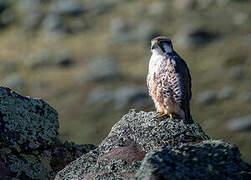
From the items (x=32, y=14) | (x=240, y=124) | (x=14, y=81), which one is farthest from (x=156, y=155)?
(x=32, y=14)

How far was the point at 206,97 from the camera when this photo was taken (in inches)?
1104

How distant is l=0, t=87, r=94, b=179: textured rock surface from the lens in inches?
307

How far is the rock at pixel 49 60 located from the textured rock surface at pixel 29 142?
25.9 m

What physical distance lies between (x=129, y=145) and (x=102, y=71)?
2479 cm

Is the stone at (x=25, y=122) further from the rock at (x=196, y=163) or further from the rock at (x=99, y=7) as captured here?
the rock at (x=99, y=7)

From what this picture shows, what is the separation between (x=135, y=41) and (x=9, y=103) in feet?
90.6

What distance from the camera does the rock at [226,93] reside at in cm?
2795

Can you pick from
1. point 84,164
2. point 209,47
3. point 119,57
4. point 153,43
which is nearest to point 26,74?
point 119,57

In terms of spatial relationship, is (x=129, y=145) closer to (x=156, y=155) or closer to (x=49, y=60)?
(x=156, y=155)

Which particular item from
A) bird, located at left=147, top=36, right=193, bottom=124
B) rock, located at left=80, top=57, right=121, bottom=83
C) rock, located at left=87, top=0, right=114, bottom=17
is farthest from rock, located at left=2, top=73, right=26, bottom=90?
bird, located at left=147, top=36, right=193, bottom=124

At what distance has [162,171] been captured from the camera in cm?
565

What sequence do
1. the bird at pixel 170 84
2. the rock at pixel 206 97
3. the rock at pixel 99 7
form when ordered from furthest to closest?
1. the rock at pixel 99 7
2. the rock at pixel 206 97
3. the bird at pixel 170 84

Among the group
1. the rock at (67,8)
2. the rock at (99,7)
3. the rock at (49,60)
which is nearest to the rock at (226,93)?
the rock at (49,60)

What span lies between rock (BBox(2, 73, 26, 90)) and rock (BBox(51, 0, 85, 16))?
8.83 meters
